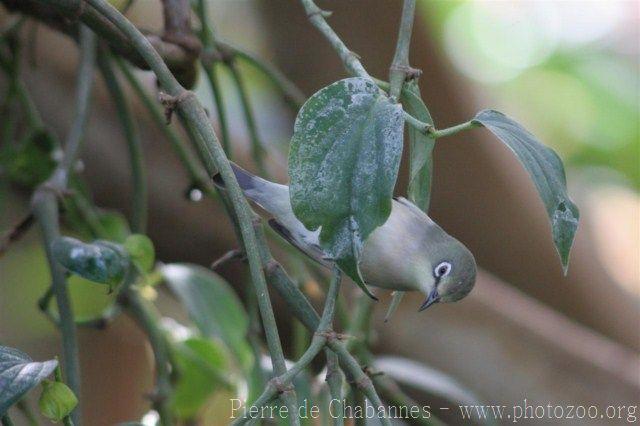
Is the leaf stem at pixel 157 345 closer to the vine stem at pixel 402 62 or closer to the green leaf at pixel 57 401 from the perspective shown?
the green leaf at pixel 57 401

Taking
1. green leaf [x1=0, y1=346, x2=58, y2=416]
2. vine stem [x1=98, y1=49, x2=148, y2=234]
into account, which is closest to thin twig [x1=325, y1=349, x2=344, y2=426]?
green leaf [x1=0, y1=346, x2=58, y2=416]

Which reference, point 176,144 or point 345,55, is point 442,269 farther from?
point 176,144

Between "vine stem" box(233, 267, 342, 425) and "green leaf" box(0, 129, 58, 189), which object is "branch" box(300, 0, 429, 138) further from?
"green leaf" box(0, 129, 58, 189)

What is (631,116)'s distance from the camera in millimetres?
2379

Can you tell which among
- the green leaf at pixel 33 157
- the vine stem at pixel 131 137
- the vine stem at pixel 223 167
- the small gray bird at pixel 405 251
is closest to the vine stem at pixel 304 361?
the vine stem at pixel 223 167

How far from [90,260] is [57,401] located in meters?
0.08

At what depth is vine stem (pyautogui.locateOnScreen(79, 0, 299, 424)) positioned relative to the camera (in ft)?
1.18

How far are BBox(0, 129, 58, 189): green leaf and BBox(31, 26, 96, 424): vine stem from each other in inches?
5.0

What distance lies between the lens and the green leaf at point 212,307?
2.48ft

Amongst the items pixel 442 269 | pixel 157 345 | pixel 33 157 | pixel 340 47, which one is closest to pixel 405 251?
pixel 442 269

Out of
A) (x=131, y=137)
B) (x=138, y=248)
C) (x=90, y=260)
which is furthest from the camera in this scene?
(x=131, y=137)

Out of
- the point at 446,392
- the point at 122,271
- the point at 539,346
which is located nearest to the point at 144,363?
the point at 539,346

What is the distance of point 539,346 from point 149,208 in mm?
565

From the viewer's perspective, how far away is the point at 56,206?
21.3 inches
